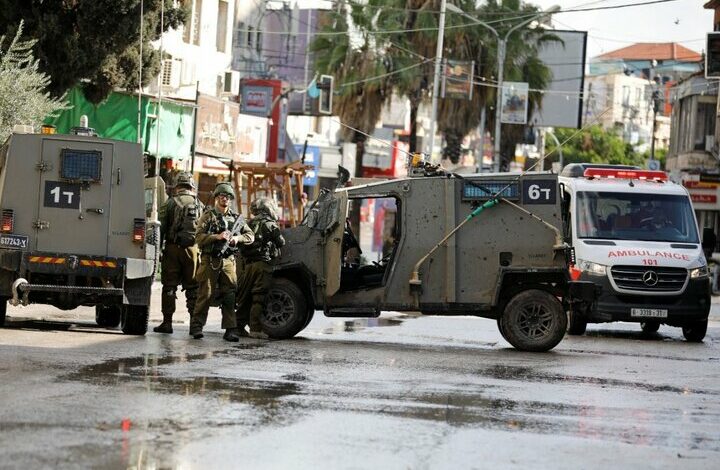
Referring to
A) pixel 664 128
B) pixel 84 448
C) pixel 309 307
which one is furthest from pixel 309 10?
pixel 664 128

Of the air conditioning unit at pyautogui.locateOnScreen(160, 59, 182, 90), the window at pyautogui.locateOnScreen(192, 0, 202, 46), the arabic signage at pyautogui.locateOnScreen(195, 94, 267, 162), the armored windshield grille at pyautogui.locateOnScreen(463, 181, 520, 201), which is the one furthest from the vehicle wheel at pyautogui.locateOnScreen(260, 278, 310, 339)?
the window at pyautogui.locateOnScreen(192, 0, 202, 46)

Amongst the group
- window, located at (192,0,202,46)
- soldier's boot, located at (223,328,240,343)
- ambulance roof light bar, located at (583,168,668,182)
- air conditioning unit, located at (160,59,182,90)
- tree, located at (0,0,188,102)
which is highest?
window, located at (192,0,202,46)

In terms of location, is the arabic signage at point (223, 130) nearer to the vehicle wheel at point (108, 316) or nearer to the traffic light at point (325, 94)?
the traffic light at point (325, 94)

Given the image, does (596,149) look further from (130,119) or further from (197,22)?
(130,119)

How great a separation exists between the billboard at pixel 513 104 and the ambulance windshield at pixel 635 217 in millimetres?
27773

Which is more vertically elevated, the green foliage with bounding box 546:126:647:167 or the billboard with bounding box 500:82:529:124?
the green foliage with bounding box 546:126:647:167

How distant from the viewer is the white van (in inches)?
779

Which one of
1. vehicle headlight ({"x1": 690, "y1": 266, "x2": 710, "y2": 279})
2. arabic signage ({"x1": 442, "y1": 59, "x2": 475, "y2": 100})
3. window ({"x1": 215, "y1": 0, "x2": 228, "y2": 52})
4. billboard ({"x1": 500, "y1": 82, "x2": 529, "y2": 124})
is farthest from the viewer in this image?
billboard ({"x1": 500, "y1": 82, "x2": 529, "y2": 124})

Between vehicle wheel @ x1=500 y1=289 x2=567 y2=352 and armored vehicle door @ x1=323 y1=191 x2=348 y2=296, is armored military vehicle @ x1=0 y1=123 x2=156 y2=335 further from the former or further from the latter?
vehicle wheel @ x1=500 y1=289 x2=567 y2=352

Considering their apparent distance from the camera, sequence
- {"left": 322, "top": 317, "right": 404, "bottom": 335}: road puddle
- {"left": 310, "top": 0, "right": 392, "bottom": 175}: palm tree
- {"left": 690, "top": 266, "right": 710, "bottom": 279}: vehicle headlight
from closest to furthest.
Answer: {"left": 322, "top": 317, "right": 404, "bottom": 335}: road puddle → {"left": 690, "top": 266, "right": 710, "bottom": 279}: vehicle headlight → {"left": 310, "top": 0, "right": 392, "bottom": 175}: palm tree

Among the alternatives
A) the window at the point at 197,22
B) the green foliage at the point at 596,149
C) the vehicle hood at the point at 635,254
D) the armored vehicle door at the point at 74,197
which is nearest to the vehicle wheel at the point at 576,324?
the vehicle hood at the point at 635,254

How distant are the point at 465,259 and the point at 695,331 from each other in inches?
216

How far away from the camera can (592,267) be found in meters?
19.8

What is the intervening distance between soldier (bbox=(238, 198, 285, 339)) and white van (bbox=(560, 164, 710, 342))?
5259mm
